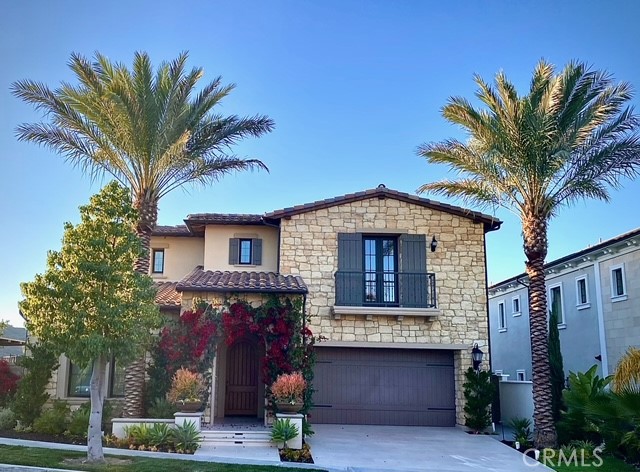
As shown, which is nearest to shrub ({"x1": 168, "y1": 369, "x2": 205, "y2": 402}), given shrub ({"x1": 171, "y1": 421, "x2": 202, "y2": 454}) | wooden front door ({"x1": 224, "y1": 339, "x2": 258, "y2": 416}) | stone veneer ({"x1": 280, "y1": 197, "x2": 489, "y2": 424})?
shrub ({"x1": 171, "y1": 421, "x2": 202, "y2": 454})

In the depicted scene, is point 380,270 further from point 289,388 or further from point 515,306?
point 515,306

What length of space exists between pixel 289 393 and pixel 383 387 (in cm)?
499

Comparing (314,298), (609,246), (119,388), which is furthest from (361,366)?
(609,246)

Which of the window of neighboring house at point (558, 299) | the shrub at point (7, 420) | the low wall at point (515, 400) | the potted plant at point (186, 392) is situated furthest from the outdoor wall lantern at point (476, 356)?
the shrub at point (7, 420)

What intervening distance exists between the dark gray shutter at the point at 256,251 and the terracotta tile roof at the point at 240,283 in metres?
1.33

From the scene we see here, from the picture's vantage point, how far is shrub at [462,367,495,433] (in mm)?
17500

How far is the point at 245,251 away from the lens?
1972cm

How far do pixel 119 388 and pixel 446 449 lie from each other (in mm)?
9336

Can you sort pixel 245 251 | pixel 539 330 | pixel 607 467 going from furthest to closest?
1. pixel 245 251
2. pixel 539 330
3. pixel 607 467

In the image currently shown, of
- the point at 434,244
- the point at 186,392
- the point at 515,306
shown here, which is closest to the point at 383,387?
the point at 434,244

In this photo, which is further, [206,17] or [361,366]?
[361,366]

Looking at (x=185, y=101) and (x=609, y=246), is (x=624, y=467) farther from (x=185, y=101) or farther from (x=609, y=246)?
(x=185, y=101)

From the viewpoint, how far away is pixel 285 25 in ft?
49.9

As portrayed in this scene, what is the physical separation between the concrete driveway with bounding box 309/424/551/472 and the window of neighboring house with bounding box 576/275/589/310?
663 centimetres
